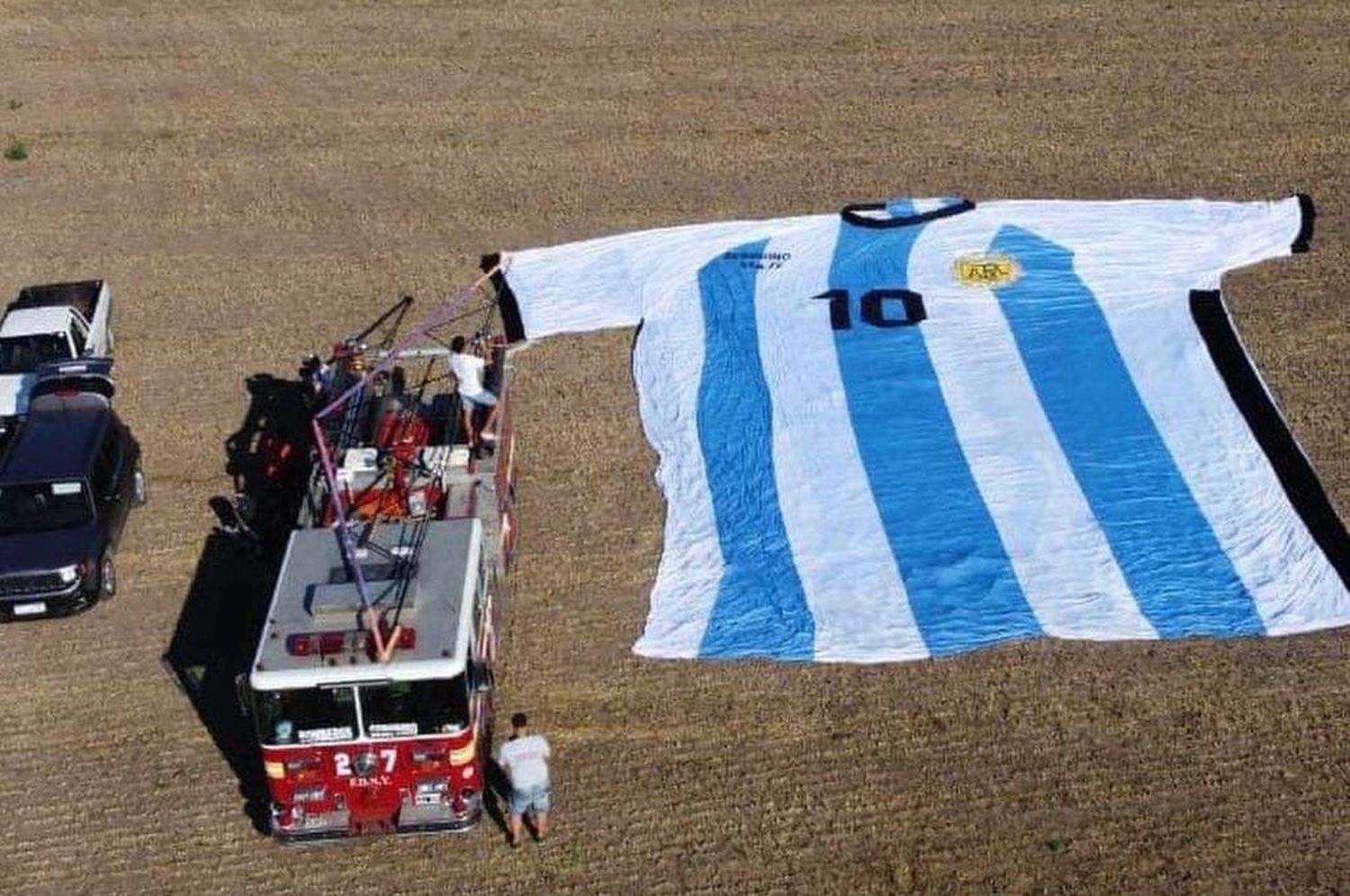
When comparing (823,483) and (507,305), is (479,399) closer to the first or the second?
Result: (823,483)

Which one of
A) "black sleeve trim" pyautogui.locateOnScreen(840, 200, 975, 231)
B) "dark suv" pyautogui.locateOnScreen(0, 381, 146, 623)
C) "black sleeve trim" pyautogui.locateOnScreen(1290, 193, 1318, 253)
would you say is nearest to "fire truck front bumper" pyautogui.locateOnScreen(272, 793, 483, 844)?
"dark suv" pyautogui.locateOnScreen(0, 381, 146, 623)

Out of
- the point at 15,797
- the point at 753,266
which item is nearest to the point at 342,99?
the point at 753,266

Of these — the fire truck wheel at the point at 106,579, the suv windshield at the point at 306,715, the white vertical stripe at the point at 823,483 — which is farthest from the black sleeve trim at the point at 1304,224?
the fire truck wheel at the point at 106,579

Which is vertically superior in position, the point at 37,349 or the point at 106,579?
the point at 37,349

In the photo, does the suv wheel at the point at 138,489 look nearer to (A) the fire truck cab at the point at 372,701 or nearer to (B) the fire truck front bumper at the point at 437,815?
(A) the fire truck cab at the point at 372,701

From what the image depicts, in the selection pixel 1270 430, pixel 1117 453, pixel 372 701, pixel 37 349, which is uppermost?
pixel 372 701

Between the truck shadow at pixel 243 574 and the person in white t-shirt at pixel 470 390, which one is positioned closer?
the truck shadow at pixel 243 574

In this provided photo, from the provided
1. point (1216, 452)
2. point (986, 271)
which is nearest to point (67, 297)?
point (986, 271)
